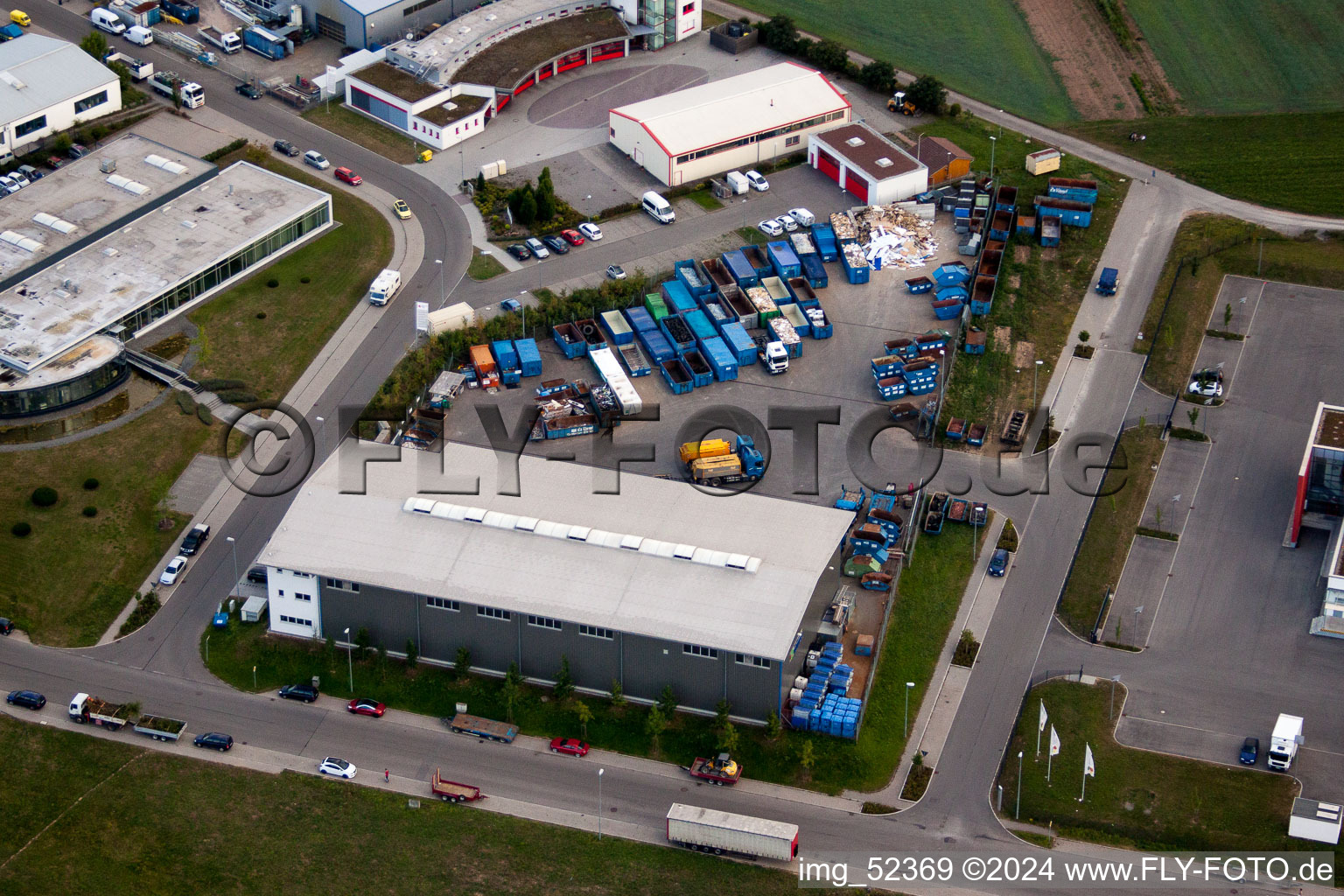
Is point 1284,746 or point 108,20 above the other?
point 108,20

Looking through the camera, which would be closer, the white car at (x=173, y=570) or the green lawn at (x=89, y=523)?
the green lawn at (x=89, y=523)

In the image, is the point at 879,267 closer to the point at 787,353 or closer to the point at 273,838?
the point at 787,353

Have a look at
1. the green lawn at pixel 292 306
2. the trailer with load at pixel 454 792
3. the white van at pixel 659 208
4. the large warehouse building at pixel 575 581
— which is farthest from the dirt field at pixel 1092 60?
the trailer with load at pixel 454 792

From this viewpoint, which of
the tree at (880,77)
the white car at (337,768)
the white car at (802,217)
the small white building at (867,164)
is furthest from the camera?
the tree at (880,77)

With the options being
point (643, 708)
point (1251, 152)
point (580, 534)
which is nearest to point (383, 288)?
point (580, 534)

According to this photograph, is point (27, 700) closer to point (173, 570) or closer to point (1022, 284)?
point (173, 570)

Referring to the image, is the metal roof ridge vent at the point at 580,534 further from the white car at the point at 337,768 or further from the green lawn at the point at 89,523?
the green lawn at the point at 89,523

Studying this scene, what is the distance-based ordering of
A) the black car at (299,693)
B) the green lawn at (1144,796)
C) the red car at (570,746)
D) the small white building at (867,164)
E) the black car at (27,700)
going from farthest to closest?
1. the small white building at (867,164)
2. the black car at (299,693)
3. the black car at (27,700)
4. the red car at (570,746)
5. the green lawn at (1144,796)
